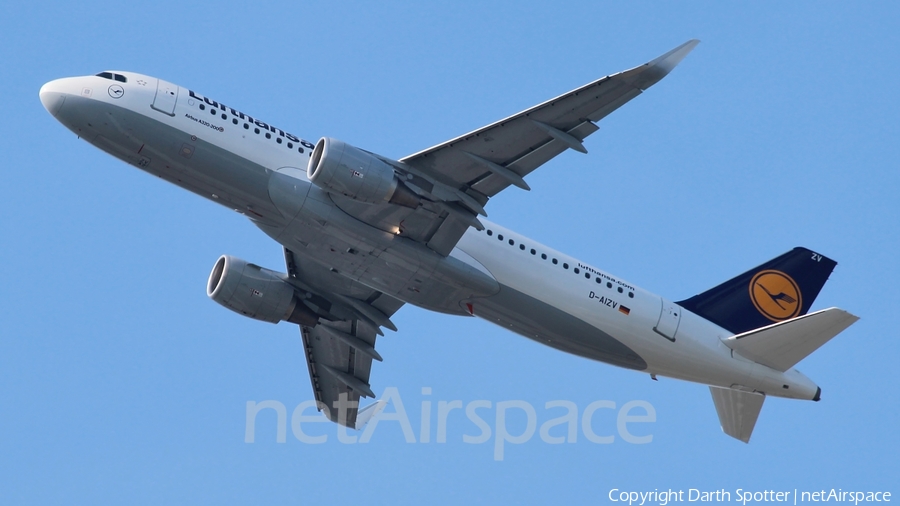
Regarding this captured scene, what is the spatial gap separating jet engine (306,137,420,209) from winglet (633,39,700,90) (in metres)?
8.06

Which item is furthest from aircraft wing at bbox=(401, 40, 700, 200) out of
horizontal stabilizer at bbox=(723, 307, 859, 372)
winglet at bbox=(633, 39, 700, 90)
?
horizontal stabilizer at bbox=(723, 307, 859, 372)

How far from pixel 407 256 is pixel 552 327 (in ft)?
18.6

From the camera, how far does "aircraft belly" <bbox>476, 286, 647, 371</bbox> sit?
33.7 m

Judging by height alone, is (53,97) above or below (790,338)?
Result: above

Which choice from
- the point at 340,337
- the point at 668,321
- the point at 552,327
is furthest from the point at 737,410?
the point at 340,337

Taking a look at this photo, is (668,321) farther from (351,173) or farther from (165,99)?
(165,99)

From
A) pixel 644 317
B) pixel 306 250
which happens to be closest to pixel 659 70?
pixel 644 317

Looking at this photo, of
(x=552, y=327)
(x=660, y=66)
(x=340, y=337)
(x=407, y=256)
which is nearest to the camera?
(x=660, y=66)

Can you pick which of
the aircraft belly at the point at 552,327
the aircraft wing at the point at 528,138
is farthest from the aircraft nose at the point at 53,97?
the aircraft belly at the point at 552,327

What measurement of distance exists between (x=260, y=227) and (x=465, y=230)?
6.74m

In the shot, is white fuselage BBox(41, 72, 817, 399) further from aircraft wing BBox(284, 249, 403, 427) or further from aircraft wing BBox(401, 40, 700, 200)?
aircraft wing BBox(284, 249, 403, 427)

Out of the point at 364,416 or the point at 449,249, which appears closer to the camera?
the point at 449,249

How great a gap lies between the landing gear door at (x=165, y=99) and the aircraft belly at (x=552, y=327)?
11659 mm

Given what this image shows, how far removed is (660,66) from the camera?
27.8 meters
